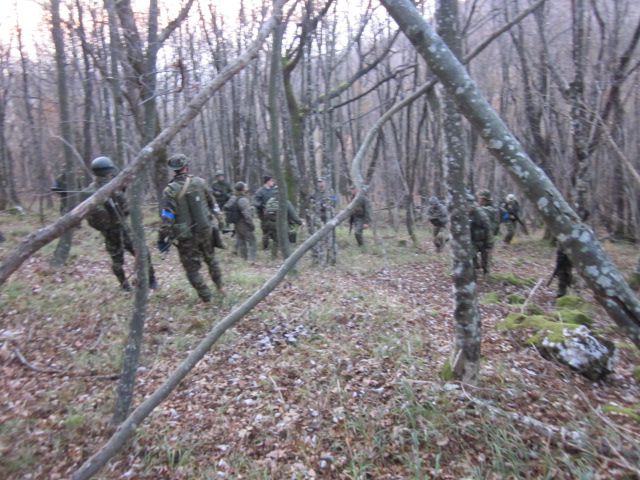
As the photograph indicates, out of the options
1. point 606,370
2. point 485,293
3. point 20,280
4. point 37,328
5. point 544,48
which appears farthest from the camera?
point 544,48

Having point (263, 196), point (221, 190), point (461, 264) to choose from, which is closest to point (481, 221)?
point (263, 196)

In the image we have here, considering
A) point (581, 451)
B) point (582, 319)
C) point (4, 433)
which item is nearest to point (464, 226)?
point (581, 451)

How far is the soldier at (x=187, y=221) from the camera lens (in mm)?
7395

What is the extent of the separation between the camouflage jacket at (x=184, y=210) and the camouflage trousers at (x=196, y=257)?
0.10 m

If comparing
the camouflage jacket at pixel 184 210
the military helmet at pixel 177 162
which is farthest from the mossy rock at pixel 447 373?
the military helmet at pixel 177 162

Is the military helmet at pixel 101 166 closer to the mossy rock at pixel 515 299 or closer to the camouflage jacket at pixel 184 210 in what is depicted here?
the camouflage jacket at pixel 184 210

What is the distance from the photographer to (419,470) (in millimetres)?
4070

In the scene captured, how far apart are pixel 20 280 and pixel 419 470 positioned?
8.09m

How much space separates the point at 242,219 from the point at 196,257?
15.8ft

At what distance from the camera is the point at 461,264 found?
4906 mm

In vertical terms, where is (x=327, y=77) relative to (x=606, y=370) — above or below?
above

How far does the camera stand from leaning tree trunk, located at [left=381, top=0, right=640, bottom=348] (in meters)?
2.93

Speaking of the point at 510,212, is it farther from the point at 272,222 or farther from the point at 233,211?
the point at 233,211

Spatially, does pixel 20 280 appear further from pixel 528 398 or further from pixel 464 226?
pixel 528 398
